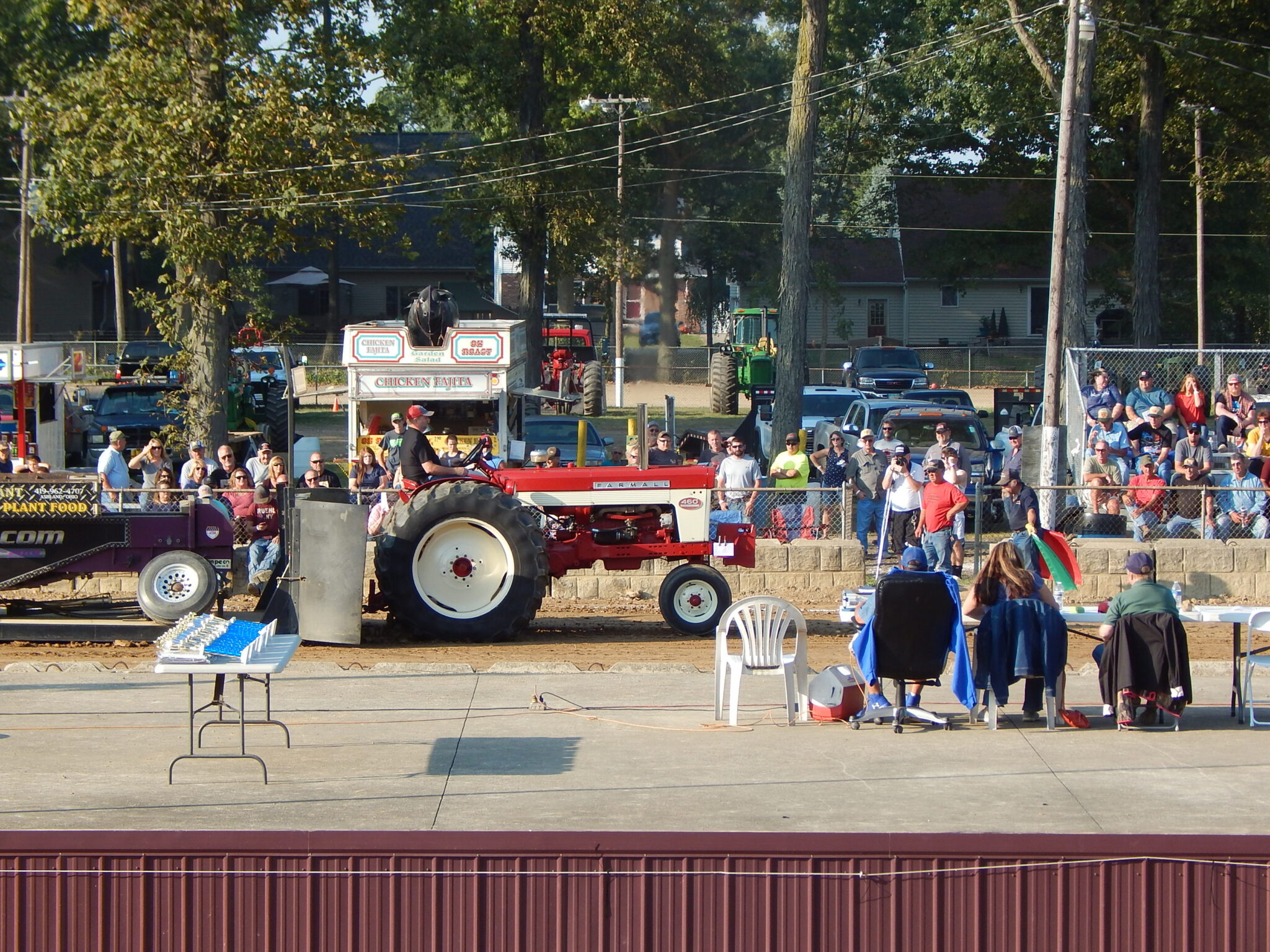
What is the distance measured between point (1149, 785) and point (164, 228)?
17.0 metres


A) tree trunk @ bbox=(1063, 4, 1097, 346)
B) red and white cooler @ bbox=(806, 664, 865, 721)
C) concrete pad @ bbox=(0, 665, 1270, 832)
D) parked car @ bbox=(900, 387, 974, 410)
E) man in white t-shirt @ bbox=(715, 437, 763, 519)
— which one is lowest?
concrete pad @ bbox=(0, 665, 1270, 832)

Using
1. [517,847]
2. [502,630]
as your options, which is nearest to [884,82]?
[502,630]

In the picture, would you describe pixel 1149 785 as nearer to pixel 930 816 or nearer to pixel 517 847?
pixel 930 816

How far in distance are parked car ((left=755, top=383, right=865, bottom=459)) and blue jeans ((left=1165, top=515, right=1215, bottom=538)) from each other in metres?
9.20

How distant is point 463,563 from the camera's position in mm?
12508

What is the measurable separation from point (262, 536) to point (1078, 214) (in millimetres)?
13148

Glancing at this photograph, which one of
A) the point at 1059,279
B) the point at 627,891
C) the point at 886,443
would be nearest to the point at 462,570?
the point at 627,891

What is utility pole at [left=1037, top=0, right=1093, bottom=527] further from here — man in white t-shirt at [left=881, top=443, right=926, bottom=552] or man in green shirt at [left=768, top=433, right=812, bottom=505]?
man in green shirt at [left=768, top=433, right=812, bottom=505]

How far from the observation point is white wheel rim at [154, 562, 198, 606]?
12.2m

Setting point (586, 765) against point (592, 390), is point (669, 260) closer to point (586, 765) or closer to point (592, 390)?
point (592, 390)

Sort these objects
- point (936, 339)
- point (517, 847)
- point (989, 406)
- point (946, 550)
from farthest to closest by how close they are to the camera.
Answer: point (936, 339), point (989, 406), point (946, 550), point (517, 847)

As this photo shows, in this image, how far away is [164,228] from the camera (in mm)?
20797

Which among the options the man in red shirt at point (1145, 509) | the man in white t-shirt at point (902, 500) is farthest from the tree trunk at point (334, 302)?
the man in red shirt at point (1145, 509)

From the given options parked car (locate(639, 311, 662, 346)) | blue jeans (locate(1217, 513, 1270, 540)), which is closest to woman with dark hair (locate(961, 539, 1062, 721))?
blue jeans (locate(1217, 513, 1270, 540))
